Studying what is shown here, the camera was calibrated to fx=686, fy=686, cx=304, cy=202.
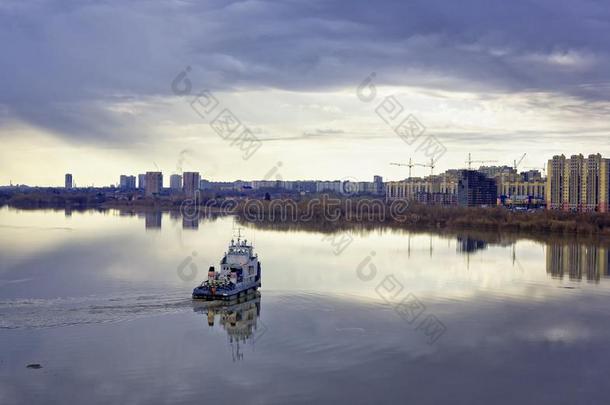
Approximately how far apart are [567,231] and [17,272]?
22.7 m

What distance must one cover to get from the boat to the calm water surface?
0.30 metres

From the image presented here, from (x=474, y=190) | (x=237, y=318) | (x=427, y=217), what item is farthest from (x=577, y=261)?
(x=474, y=190)

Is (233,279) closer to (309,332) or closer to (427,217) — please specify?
(309,332)

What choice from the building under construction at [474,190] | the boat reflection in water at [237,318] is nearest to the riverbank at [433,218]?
the building under construction at [474,190]

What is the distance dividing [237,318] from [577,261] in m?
12.4

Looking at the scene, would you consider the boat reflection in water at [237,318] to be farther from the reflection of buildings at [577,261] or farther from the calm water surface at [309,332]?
the reflection of buildings at [577,261]

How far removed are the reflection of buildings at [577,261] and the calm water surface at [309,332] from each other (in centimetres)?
16

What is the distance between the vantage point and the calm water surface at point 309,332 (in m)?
8.20

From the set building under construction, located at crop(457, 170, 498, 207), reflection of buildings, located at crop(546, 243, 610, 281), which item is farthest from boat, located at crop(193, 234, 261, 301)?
building under construction, located at crop(457, 170, 498, 207)

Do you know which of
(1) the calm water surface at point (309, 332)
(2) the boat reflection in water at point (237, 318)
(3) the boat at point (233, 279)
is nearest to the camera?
(1) the calm water surface at point (309, 332)

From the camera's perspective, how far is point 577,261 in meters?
20.3

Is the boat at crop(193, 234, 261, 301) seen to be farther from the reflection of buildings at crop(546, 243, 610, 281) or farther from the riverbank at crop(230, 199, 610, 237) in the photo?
the riverbank at crop(230, 199, 610, 237)

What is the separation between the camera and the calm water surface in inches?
323

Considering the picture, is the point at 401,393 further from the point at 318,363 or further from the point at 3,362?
the point at 3,362
